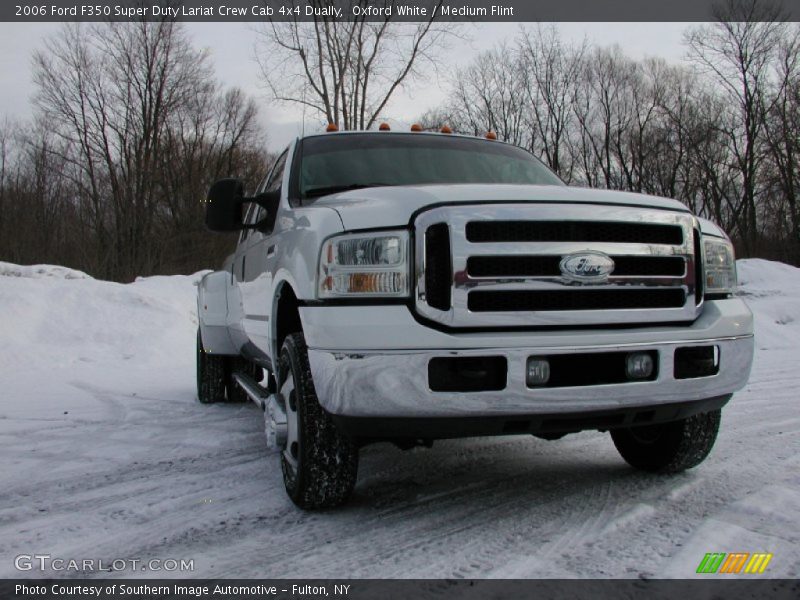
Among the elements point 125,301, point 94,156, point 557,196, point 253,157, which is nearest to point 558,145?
point 253,157

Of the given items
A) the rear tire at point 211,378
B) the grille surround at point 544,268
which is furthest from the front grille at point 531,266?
the rear tire at point 211,378

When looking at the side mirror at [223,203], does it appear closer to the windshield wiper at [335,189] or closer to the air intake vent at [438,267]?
the windshield wiper at [335,189]

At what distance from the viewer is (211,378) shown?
6031 mm

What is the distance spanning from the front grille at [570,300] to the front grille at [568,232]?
0.20 meters

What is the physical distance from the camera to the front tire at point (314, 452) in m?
2.73

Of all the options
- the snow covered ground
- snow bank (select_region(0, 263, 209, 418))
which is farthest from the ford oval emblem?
snow bank (select_region(0, 263, 209, 418))

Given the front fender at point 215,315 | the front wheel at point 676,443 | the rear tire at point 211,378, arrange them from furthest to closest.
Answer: the rear tire at point 211,378 → the front fender at point 215,315 → the front wheel at point 676,443

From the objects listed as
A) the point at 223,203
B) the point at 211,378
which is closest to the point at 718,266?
the point at 223,203

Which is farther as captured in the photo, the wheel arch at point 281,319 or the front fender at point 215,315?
the front fender at point 215,315

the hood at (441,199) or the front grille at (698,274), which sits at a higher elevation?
the hood at (441,199)

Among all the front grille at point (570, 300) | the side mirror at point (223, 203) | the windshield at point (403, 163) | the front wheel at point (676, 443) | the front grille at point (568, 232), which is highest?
the windshield at point (403, 163)

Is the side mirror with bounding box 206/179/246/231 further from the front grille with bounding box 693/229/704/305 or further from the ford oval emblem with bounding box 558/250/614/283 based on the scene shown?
the front grille with bounding box 693/229/704/305

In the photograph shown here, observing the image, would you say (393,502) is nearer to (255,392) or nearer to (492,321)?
(492,321)

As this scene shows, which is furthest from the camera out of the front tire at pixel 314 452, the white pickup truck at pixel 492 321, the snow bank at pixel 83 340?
the snow bank at pixel 83 340
